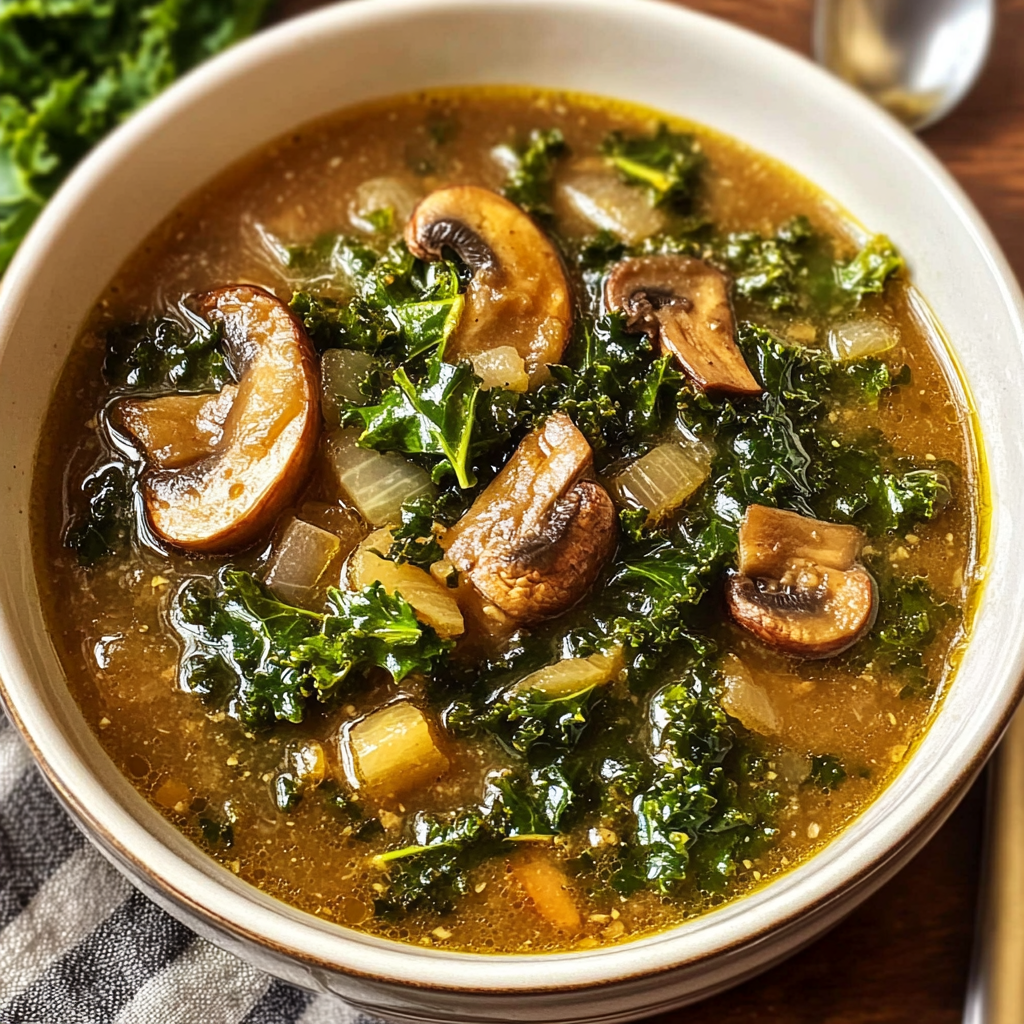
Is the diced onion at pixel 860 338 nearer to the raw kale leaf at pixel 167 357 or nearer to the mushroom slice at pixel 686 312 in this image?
the mushroom slice at pixel 686 312

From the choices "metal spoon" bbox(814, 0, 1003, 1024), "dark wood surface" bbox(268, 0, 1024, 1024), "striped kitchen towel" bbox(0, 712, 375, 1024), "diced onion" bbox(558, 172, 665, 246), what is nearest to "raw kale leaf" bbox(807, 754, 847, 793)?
"dark wood surface" bbox(268, 0, 1024, 1024)

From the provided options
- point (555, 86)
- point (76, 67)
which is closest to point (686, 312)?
point (555, 86)

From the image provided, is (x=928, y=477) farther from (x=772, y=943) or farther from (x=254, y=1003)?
(x=254, y=1003)

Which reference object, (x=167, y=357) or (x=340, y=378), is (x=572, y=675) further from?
(x=167, y=357)

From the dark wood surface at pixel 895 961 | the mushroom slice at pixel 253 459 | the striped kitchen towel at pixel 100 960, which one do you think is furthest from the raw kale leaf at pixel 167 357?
the dark wood surface at pixel 895 961

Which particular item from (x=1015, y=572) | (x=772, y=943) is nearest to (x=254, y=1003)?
(x=772, y=943)

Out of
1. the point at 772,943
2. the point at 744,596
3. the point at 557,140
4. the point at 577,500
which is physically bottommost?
the point at 772,943
